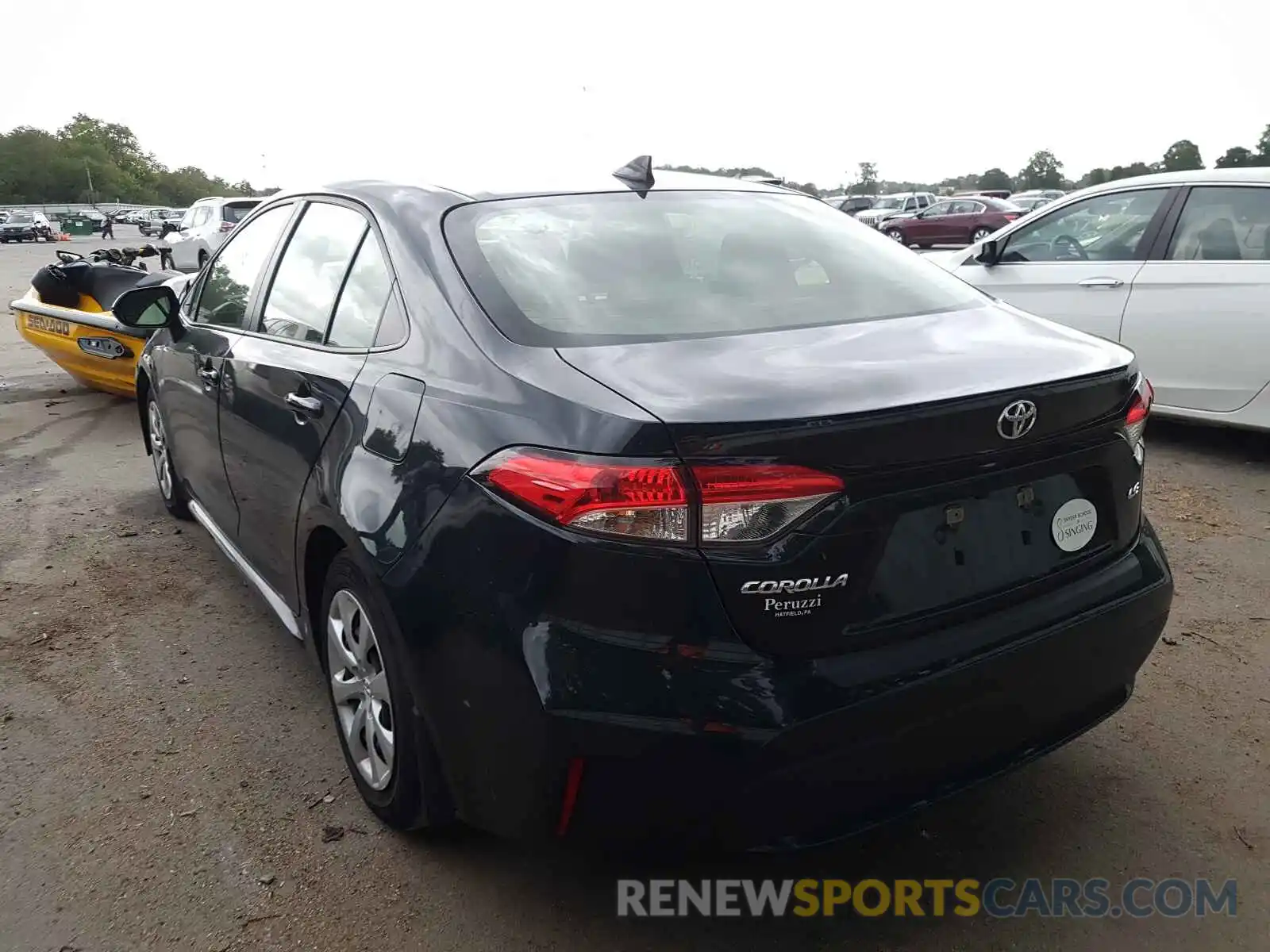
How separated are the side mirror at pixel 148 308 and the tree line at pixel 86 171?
101m

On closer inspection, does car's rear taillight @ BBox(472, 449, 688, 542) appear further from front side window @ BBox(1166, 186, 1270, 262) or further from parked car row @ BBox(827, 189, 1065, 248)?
parked car row @ BBox(827, 189, 1065, 248)

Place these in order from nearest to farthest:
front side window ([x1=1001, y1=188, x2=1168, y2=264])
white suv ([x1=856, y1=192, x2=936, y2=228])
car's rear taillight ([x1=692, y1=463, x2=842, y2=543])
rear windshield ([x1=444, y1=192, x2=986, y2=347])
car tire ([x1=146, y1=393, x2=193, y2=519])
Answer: car's rear taillight ([x1=692, y1=463, x2=842, y2=543])
rear windshield ([x1=444, y1=192, x2=986, y2=347])
car tire ([x1=146, y1=393, x2=193, y2=519])
front side window ([x1=1001, y1=188, x2=1168, y2=264])
white suv ([x1=856, y1=192, x2=936, y2=228])

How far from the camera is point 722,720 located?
1792 mm

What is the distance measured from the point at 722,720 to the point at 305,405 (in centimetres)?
148

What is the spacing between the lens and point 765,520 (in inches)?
70.2

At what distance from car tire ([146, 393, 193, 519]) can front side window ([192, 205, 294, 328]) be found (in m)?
0.90

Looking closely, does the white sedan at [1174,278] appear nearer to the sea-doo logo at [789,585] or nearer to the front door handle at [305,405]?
the sea-doo logo at [789,585]

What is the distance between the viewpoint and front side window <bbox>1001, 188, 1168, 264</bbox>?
589cm

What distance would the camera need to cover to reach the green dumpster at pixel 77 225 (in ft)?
195

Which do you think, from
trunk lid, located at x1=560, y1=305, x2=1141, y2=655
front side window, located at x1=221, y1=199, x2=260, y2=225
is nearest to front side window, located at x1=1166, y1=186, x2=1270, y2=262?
trunk lid, located at x1=560, y1=305, x2=1141, y2=655

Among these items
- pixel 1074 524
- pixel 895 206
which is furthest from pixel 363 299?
pixel 895 206

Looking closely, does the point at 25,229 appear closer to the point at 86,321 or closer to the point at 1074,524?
the point at 86,321

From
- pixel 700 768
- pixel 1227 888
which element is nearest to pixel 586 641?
pixel 700 768

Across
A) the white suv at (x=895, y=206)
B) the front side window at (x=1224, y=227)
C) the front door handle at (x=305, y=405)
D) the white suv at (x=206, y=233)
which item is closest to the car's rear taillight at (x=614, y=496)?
the front door handle at (x=305, y=405)
